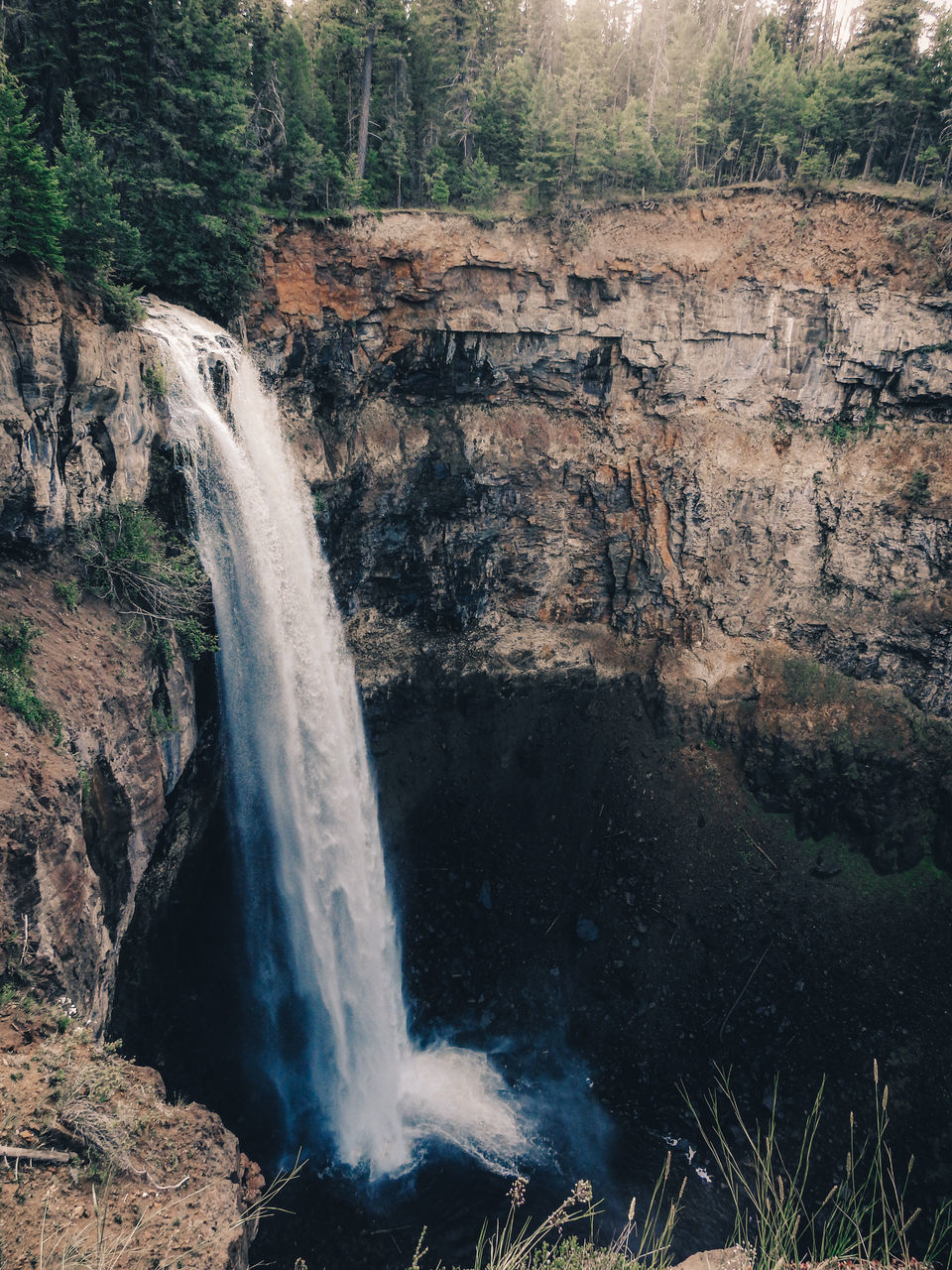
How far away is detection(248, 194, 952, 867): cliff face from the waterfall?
4.07m

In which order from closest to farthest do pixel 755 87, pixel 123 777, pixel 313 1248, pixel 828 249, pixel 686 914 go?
pixel 123 777, pixel 313 1248, pixel 686 914, pixel 828 249, pixel 755 87

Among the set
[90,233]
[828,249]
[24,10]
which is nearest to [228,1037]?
[90,233]

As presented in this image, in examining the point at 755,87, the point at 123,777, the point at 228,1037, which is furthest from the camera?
the point at 755,87

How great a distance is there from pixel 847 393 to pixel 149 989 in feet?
92.7

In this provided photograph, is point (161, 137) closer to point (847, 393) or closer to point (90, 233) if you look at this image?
point (90, 233)

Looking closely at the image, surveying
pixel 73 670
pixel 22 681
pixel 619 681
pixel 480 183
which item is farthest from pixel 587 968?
pixel 480 183

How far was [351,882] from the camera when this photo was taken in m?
20.1

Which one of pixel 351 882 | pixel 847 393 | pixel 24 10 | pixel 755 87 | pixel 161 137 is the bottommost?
pixel 351 882

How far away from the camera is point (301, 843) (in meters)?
19.5

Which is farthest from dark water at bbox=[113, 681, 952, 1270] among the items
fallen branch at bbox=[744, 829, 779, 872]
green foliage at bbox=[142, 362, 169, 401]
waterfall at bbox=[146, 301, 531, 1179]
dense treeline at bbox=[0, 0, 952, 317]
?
dense treeline at bbox=[0, 0, 952, 317]

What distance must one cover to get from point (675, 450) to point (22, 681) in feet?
71.2

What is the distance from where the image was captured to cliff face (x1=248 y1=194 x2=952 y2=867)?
2331cm

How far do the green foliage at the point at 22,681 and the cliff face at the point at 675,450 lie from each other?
1150 centimetres

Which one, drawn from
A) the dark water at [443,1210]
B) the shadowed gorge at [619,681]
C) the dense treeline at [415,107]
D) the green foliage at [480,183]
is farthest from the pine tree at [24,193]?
the dark water at [443,1210]
